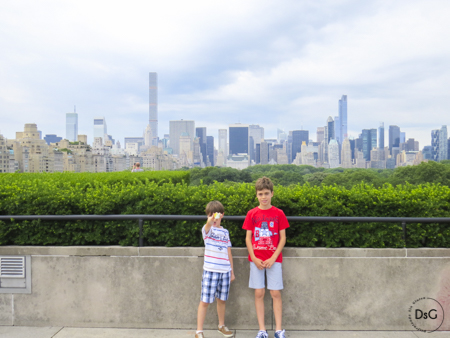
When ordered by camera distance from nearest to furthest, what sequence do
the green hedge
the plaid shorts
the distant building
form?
Result: the plaid shorts → the green hedge → the distant building

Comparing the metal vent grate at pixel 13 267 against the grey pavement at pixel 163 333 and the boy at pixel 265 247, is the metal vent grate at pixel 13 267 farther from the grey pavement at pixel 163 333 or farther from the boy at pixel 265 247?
the boy at pixel 265 247

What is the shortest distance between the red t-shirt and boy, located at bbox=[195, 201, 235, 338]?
328 millimetres

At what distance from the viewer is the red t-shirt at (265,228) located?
13.1ft

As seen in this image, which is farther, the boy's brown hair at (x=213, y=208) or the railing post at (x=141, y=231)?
the railing post at (x=141, y=231)

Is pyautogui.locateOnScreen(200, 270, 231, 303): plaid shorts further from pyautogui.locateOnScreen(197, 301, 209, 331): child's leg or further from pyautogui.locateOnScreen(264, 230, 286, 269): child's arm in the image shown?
pyautogui.locateOnScreen(264, 230, 286, 269): child's arm

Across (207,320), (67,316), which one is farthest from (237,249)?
(67,316)

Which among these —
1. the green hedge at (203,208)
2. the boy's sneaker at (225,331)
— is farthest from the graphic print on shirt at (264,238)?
the boy's sneaker at (225,331)

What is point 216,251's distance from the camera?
3943 mm

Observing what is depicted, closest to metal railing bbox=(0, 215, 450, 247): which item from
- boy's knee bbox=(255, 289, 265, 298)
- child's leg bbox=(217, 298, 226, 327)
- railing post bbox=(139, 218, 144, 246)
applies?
railing post bbox=(139, 218, 144, 246)

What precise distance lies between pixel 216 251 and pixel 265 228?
626 millimetres

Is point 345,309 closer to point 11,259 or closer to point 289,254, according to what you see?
point 289,254

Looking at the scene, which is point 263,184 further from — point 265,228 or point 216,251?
point 216,251

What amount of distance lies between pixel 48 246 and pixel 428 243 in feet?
16.3

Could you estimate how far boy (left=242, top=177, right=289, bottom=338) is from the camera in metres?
3.98
